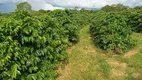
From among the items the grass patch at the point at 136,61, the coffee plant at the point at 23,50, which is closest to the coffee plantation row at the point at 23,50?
the coffee plant at the point at 23,50

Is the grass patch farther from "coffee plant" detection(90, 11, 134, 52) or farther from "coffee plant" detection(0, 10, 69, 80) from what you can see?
"coffee plant" detection(0, 10, 69, 80)

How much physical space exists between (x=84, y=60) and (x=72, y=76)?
1.45m

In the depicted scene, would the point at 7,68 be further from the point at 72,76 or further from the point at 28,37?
the point at 72,76

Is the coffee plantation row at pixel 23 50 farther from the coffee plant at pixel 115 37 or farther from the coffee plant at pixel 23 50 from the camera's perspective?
the coffee plant at pixel 115 37

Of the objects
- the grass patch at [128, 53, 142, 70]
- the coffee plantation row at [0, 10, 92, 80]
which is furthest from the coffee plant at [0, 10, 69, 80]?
the grass patch at [128, 53, 142, 70]

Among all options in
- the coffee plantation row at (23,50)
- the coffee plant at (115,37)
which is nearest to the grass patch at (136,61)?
the coffee plant at (115,37)

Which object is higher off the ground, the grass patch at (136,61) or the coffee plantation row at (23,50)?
the coffee plantation row at (23,50)

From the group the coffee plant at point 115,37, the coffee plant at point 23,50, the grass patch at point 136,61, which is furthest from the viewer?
the coffee plant at point 115,37

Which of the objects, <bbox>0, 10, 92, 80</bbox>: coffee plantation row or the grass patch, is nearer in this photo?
<bbox>0, 10, 92, 80</bbox>: coffee plantation row

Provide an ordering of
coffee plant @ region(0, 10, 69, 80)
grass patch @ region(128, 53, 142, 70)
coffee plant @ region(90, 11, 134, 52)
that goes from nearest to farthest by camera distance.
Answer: coffee plant @ region(0, 10, 69, 80) < grass patch @ region(128, 53, 142, 70) < coffee plant @ region(90, 11, 134, 52)

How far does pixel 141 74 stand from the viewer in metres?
6.23

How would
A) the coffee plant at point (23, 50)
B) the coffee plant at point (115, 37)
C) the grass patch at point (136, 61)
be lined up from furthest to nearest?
the coffee plant at point (115, 37) < the grass patch at point (136, 61) < the coffee plant at point (23, 50)

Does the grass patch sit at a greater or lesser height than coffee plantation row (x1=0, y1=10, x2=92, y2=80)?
lesser

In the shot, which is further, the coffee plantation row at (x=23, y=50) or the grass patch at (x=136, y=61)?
the grass patch at (x=136, y=61)
